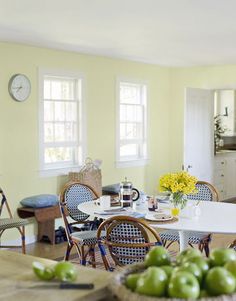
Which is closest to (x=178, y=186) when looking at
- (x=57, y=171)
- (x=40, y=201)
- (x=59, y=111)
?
(x=40, y=201)

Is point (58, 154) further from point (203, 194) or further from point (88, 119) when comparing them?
point (203, 194)

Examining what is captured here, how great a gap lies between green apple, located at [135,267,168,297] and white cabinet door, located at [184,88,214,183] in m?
6.40

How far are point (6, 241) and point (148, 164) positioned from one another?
304 centimetres

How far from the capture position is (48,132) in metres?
6.70

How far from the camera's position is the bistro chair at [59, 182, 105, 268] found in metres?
4.39

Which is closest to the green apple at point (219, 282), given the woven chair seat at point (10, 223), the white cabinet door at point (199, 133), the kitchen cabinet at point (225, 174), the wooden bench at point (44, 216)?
the woven chair seat at point (10, 223)

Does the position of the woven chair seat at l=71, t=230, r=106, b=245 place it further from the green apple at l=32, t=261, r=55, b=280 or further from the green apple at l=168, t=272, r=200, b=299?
the green apple at l=168, t=272, r=200, b=299

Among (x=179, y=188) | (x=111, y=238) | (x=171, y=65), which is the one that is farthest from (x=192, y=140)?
(x=111, y=238)

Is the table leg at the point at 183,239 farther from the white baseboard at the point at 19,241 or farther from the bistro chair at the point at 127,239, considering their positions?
the white baseboard at the point at 19,241

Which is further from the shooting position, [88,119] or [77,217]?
[88,119]

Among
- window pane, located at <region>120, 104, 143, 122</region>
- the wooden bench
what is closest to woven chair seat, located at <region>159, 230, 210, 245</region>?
the wooden bench

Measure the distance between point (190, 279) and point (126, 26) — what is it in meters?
4.11

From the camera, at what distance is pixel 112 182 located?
7598 millimetres

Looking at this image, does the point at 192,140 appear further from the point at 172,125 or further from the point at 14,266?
the point at 14,266
